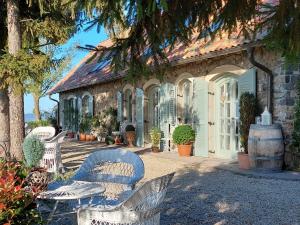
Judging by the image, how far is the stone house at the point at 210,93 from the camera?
873 cm

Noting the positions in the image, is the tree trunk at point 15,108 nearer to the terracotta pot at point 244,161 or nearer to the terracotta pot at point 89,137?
the terracotta pot at point 244,161

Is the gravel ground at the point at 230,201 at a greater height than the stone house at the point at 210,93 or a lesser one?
lesser

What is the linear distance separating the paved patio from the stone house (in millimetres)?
1514

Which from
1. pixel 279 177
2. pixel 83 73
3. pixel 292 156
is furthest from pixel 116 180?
pixel 83 73

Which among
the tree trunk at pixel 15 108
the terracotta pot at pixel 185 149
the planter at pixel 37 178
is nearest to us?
the planter at pixel 37 178

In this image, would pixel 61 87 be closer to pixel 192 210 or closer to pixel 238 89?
pixel 238 89

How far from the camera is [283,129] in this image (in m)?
8.66

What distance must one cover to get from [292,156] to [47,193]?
5.91m

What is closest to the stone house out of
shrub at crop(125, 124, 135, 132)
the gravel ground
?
shrub at crop(125, 124, 135, 132)

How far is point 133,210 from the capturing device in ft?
9.85

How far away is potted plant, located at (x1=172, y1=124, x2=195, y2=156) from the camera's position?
11080 mm

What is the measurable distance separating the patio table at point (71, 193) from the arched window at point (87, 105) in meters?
14.4

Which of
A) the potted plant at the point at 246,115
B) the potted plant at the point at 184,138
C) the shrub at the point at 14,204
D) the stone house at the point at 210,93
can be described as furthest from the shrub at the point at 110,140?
the shrub at the point at 14,204

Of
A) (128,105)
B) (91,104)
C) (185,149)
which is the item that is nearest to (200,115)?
(185,149)
